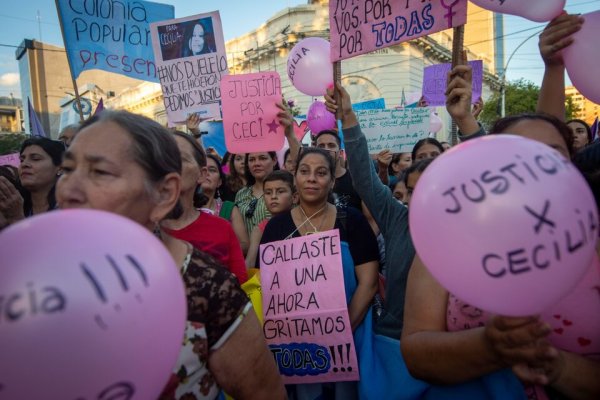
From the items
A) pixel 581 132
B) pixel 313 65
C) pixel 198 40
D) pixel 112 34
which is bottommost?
pixel 581 132

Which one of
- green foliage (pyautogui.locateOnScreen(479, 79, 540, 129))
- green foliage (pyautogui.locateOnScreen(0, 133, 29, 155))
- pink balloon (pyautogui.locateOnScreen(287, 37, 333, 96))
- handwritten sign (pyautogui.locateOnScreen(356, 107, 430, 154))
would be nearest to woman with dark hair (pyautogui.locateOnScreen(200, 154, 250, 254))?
pink balloon (pyautogui.locateOnScreen(287, 37, 333, 96))

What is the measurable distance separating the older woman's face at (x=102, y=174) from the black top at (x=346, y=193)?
2.41 meters

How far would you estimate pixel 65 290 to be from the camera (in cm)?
71

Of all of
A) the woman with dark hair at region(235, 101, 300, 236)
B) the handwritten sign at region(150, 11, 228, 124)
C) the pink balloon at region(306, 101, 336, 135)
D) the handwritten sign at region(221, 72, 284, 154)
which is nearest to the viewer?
the woman with dark hair at region(235, 101, 300, 236)

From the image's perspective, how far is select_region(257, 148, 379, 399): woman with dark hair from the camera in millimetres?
2297

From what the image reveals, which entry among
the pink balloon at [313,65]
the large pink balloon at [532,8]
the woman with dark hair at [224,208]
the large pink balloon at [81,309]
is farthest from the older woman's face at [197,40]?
the large pink balloon at [81,309]

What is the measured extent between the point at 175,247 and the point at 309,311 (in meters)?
1.04

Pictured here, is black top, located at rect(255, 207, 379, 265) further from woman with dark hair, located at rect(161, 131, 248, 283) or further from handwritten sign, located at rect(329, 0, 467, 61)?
handwritten sign, located at rect(329, 0, 467, 61)

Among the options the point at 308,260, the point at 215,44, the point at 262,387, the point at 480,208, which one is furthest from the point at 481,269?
the point at 215,44

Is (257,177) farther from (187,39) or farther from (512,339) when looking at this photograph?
(512,339)

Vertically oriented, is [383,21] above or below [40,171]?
above

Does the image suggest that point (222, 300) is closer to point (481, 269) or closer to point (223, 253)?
point (481, 269)

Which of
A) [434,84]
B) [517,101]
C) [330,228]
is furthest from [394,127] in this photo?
[517,101]

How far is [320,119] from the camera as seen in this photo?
6.21 m
